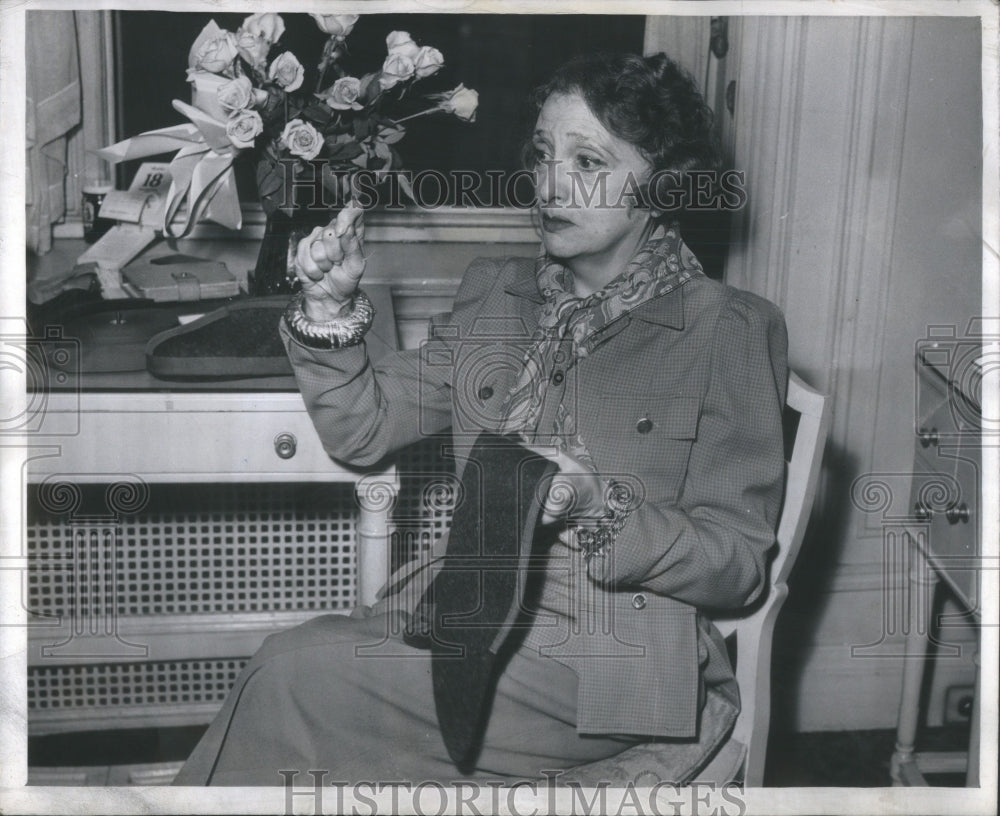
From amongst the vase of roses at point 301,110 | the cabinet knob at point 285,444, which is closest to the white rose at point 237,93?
the vase of roses at point 301,110

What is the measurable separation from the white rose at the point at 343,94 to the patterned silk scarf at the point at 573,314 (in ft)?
1.26

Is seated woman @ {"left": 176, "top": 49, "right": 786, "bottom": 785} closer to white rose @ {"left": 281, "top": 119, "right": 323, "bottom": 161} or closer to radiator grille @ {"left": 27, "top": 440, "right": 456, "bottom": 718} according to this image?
white rose @ {"left": 281, "top": 119, "right": 323, "bottom": 161}

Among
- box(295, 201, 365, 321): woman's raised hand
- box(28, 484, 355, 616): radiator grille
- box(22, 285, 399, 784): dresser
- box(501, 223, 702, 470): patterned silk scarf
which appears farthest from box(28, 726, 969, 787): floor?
box(295, 201, 365, 321): woman's raised hand

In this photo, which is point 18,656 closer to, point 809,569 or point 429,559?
point 429,559

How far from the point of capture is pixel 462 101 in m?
1.47

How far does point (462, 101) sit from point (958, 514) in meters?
0.88

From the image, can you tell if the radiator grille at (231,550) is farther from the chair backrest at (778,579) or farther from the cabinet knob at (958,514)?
the cabinet knob at (958,514)

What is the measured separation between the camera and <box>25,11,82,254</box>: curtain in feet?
5.01

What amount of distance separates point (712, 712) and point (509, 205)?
793 millimetres

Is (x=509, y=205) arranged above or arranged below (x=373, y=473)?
above

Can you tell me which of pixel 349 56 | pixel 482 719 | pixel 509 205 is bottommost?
pixel 482 719

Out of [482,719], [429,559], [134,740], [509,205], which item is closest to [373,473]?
[429,559]

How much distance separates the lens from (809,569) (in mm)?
1751

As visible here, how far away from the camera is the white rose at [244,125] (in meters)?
1.43
